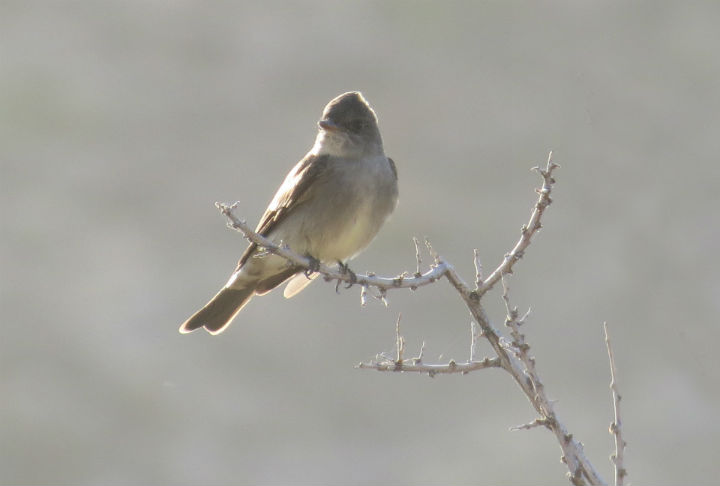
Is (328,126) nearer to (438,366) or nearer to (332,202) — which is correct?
(332,202)

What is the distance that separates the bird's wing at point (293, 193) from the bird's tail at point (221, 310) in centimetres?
36

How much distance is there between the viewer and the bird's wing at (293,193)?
16.9 feet

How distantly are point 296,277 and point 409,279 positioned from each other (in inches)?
67.8

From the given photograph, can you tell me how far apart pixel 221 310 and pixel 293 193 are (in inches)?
36.9

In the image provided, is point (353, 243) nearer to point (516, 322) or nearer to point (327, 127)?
point (327, 127)

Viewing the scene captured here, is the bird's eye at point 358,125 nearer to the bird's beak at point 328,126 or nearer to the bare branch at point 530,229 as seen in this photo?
the bird's beak at point 328,126

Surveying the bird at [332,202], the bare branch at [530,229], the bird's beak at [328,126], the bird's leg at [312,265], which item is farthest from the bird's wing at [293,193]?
the bare branch at [530,229]

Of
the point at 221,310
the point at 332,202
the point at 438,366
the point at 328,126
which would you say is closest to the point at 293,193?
the point at 332,202

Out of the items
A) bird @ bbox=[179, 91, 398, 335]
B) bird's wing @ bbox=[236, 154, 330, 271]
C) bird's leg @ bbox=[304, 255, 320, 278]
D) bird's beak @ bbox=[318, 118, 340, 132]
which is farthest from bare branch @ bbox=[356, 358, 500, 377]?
bird's beak @ bbox=[318, 118, 340, 132]

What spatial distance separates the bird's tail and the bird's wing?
14.3 inches

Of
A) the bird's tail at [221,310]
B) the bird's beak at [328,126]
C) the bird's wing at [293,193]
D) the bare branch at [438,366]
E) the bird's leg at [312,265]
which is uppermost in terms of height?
the bird's beak at [328,126]

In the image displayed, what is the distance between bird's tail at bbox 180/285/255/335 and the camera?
5.64 m

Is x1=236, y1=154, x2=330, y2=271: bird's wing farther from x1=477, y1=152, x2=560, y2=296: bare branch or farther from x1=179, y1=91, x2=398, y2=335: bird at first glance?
x1=477, y1=152, x2=560, y2=296: bare branch

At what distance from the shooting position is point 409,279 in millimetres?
3699
